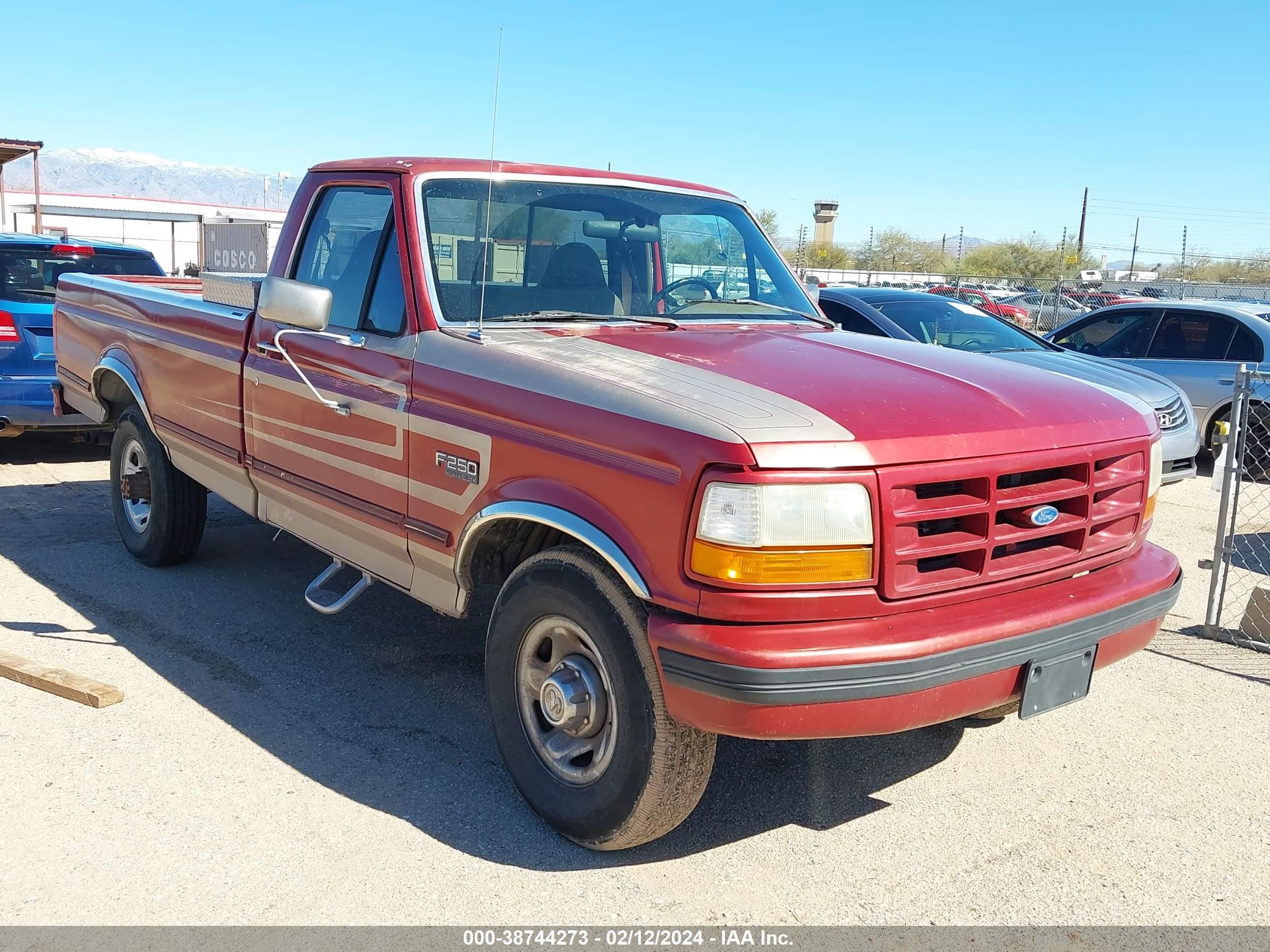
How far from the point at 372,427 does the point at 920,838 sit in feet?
7.64

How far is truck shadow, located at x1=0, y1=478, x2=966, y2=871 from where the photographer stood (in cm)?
353

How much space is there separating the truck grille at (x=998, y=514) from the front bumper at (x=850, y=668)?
4.4 inches

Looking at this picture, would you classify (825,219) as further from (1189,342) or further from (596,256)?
(596,256)

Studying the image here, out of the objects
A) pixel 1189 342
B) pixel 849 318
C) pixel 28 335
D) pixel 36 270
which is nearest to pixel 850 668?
pixel 849 318

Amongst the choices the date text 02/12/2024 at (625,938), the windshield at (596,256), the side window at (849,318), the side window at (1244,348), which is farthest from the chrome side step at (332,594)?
the side window at (1244,348)

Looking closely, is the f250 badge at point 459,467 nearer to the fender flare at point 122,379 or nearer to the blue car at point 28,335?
the fender flare at point 122,379

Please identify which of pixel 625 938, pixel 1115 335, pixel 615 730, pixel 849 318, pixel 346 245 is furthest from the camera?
pixel 1115 335

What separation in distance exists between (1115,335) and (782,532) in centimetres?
923

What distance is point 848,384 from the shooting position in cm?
322

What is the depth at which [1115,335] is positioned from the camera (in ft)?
35.3

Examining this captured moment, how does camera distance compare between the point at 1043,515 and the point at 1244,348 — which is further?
the point at 1244,348

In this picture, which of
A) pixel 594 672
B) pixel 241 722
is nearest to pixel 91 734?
pixel 241 722

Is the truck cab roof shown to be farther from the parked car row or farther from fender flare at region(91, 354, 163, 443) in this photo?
the parked car row

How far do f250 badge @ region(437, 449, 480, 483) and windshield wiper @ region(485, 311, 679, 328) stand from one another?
1.79 feet
